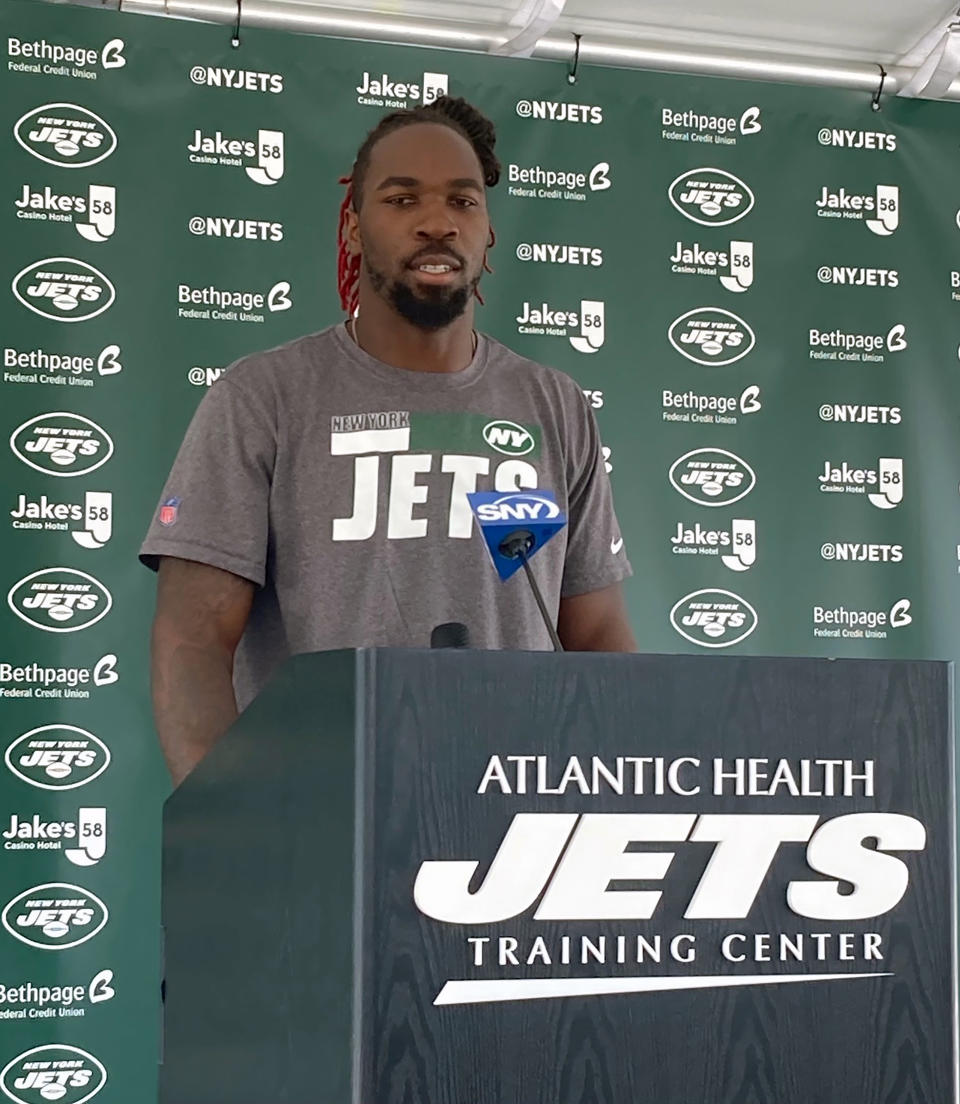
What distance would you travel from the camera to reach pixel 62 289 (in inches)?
149

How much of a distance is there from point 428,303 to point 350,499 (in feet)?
0.98

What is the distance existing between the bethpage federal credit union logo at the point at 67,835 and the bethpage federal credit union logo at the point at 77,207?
1.25 m

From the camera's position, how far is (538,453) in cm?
215

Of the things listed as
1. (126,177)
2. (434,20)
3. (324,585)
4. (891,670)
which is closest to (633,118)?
(434,20)

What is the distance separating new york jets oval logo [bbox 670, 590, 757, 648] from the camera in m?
4.07

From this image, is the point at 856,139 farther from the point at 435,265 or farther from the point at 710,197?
the point at 435,265

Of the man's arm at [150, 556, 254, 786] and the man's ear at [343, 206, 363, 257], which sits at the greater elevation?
the man's ear at [343, 206, 363, 257]

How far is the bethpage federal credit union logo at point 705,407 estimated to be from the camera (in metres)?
4.13

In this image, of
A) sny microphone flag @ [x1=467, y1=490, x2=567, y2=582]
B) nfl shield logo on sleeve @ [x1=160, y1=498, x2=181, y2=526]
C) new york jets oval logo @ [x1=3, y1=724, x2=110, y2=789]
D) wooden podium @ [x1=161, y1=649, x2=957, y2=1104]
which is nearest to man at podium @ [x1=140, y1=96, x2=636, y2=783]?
nfl shield logo on sleeve @ [x1=160, y1=498, x2=181, y2=526]

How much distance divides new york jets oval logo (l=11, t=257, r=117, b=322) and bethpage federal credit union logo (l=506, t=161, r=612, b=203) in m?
0.99

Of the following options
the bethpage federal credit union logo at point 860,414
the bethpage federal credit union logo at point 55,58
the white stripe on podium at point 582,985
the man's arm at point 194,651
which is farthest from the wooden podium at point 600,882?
the bethpage federal credit union logo at point 860,414

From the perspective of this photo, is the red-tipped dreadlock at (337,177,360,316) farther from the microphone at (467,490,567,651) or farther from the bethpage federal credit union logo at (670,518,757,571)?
the bethpage federal credit union logo at (670,518,757,571)

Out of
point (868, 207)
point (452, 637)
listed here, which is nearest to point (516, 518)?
point (452, 637)

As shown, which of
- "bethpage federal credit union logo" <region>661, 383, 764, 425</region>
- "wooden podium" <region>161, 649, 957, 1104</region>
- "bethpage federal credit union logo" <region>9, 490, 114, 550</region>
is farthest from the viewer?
"bethpage federal credit union logo" <region>661, 383, 764, 425</region>
